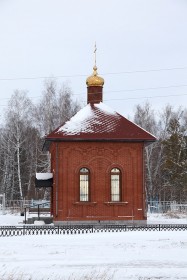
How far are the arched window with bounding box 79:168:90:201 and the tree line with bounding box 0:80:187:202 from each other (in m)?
13.6

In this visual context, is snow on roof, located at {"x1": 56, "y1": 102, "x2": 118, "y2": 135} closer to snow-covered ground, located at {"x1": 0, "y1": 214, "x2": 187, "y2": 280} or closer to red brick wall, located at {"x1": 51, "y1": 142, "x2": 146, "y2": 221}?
red brick wall, located at {"x1": 51, "y1": 142, "x2": 146, "y2": 221}

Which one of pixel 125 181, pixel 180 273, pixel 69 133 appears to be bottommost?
pixel 180 273

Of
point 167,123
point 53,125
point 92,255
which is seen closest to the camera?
point 92,255

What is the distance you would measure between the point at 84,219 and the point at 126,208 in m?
2.18

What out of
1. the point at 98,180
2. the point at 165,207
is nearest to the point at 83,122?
the point at 98,180

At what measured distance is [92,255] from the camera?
16953 millimetres

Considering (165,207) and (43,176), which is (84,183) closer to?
(43,176)

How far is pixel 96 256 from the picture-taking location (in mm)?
16719

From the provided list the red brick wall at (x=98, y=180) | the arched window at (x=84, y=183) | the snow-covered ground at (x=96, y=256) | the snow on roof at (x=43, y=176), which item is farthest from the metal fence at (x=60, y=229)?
the snow on roof at (x=43, y=176)

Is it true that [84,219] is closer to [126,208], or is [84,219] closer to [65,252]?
[126,208]

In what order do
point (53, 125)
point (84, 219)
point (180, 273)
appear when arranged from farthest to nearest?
point (53, 125)
point (84, 219)
point (180, 273)

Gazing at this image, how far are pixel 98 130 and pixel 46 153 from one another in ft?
54.3

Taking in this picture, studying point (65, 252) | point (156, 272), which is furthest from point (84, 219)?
point (156, 272)

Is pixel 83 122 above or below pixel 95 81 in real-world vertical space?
below
